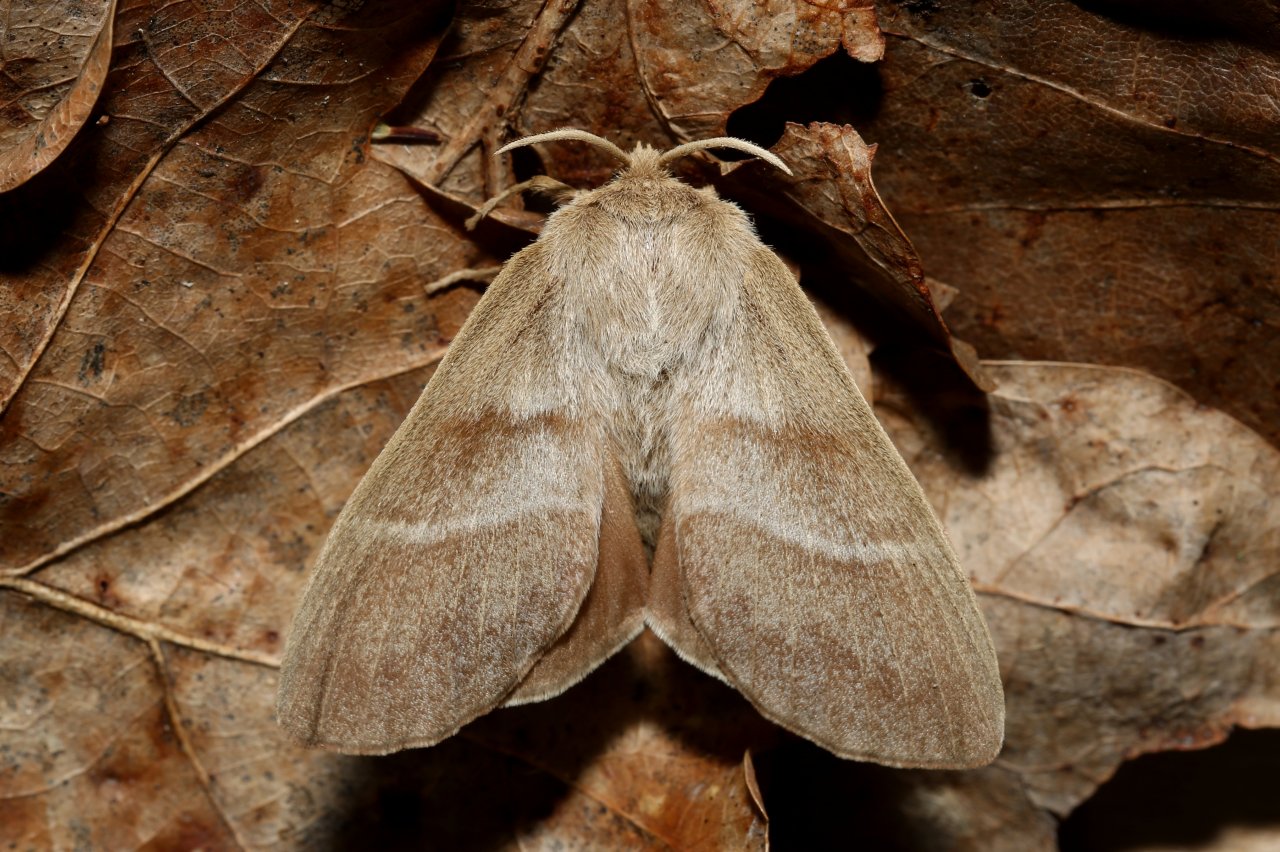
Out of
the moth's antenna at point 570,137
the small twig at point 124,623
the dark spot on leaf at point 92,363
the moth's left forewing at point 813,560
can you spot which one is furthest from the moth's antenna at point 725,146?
the small twig at point 124,623

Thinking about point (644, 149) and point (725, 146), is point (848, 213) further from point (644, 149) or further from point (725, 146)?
point (644, 149)

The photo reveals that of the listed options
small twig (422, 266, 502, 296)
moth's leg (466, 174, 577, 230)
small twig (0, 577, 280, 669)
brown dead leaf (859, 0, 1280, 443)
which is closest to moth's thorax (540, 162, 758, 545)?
moth's leg (466, 174, 577, 230)

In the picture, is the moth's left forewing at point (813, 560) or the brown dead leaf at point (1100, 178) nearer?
the moth's left forewing at point (813, 560)

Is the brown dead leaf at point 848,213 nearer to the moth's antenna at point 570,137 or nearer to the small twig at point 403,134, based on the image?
the moth's antenna at point 570,137

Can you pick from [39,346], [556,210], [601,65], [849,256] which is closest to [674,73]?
[601,65]

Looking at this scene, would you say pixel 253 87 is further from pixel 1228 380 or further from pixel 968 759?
pixel 1228 380
